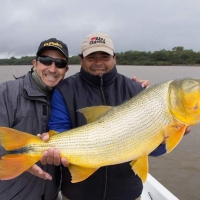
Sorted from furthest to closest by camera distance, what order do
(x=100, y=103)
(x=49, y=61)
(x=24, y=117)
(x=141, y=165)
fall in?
(x=49, y=61)
(x=100, y=103)
(x=24, y=117)
(x=141, y=165)

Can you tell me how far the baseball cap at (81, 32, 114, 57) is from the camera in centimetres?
331

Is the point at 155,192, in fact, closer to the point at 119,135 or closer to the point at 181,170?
the point at 119,135

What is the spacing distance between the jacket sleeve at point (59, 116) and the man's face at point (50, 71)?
7.4 inches

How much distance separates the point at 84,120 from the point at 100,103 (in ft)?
0.91

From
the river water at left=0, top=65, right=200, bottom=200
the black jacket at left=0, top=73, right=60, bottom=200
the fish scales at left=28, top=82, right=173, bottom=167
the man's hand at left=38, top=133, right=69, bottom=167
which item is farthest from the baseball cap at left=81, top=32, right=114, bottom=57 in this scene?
the river water at left=0, top=65, right=200, bottom=200

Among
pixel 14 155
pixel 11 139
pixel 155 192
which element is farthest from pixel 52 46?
pixel 155 192

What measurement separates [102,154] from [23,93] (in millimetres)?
1169

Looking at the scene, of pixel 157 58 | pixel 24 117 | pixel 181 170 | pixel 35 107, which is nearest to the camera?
pixel 24 117

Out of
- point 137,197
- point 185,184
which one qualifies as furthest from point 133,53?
point 137,197

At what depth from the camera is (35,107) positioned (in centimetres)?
314

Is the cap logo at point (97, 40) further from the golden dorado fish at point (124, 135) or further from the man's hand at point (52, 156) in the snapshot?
the man's hand at point (52, 156)

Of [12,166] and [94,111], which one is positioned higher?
[94,111]

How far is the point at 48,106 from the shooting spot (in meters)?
3.23

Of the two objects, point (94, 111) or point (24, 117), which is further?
point (24, 117)
